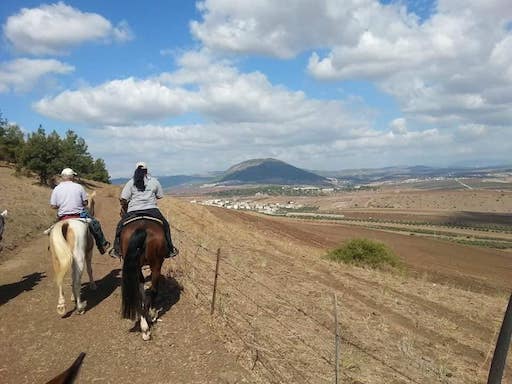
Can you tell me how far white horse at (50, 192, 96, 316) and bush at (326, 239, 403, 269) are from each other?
2123 centimetres

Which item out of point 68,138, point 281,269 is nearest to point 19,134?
point 68,138

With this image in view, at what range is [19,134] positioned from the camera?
68.7 metres

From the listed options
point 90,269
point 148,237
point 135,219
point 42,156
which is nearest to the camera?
point 148,237

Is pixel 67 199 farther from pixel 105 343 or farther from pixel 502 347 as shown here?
pixel 502 347

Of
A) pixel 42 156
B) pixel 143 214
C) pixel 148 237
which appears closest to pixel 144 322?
pixel 148 237

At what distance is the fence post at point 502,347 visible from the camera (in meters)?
4.36

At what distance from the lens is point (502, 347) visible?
4.43 m

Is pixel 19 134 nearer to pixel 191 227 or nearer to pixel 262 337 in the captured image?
pixel 191 227

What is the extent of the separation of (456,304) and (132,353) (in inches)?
570

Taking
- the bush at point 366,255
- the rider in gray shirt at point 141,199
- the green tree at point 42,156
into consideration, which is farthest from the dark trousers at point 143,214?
the green tree at point 42,156

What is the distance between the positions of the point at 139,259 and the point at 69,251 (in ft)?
5.89

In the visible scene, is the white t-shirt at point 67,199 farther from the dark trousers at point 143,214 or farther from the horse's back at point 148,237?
the horse's back at point 148,237

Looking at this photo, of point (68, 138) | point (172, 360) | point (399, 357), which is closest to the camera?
point (172, 360)

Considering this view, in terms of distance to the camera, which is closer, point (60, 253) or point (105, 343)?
point (105, 343)
